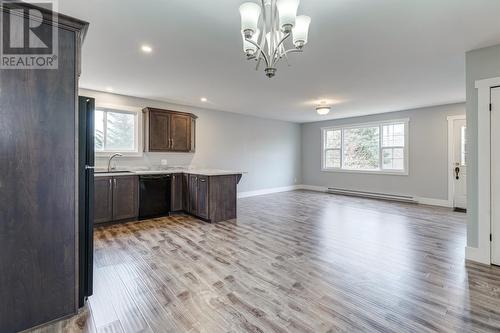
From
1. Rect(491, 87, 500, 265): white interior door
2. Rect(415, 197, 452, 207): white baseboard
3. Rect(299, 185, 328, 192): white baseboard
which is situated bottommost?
Rect(415, 197, 452, 207): white baseboard

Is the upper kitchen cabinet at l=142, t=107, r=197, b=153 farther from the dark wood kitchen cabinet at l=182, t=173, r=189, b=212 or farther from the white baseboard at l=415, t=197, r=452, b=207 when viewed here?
the white baseboard at l=415, t=197, r=452, b=207

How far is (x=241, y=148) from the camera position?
24.4 ft

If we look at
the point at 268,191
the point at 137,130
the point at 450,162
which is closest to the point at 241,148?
the point at 268,191

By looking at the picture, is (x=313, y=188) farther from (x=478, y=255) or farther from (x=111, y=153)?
(x=111, y=153)

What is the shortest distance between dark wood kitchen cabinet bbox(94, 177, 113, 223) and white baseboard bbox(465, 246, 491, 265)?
5364mm

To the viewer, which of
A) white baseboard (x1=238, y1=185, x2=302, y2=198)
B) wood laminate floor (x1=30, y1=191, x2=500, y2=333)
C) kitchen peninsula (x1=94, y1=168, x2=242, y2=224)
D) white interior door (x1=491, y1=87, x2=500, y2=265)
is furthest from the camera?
white baseboard (x1=238, y1=185, x2=302, y2=198)

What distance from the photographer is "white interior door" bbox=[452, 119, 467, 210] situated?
18.8 ft

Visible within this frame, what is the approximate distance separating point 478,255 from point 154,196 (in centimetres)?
507

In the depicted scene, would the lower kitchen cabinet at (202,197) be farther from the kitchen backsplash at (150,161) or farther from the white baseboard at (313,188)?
the white baseboard at (313,188)

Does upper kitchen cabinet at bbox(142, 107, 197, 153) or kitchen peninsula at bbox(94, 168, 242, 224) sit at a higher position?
upper kitchen cabinet at bbox(142, 107, 197, 153)

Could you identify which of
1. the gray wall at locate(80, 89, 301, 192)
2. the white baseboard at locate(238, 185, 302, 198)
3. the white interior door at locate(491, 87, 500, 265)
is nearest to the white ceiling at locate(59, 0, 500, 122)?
the white interior door at locate(491, 87, 500, 265)

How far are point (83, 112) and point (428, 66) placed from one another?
438 cm

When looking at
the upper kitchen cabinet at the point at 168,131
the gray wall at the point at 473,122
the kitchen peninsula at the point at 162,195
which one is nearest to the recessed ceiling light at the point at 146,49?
the kitchen peninsula at the point at 162,195

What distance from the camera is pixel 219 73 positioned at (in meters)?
3.82
